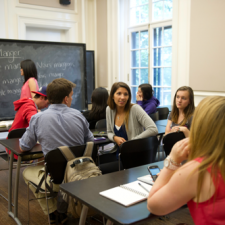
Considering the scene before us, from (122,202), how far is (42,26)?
559cm

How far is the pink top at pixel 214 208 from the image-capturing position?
3.22 feet

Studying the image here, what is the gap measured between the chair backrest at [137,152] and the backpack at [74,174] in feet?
1.03

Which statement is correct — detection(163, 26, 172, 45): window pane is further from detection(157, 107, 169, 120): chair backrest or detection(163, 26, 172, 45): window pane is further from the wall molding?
the wall molding

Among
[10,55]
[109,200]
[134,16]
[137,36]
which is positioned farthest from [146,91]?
[109,200]

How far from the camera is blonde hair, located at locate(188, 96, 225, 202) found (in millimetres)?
969

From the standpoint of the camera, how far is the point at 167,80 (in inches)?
218

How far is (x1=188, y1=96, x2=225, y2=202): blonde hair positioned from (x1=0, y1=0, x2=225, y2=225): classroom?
2403 millimetres

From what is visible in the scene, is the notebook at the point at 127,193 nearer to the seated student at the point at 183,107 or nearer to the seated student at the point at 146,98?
the seated student at the point at 183,107

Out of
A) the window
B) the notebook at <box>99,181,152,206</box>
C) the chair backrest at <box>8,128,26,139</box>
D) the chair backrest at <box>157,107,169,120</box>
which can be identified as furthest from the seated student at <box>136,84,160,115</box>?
the notebook at <box>99,181,152,206</box>

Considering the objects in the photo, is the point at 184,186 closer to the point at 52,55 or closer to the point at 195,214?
Result: the point at 195,214

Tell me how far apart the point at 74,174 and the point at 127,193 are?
26.2 inches

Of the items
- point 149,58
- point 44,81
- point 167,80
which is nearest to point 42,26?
point 44,81

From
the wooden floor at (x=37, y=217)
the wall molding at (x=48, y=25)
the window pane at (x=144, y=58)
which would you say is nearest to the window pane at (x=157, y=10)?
the window pane at (x=144, y=58)

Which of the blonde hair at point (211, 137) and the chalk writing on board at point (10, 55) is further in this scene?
the chalk writing on board at point (10, 55)
